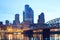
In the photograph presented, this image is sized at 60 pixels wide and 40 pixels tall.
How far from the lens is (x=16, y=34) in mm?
28453

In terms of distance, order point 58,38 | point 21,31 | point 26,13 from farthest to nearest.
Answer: point 26,13, point 21,31, point 58,38

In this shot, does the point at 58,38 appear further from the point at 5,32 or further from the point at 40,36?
the point at 5,32

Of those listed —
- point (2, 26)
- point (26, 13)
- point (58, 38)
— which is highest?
point (26, 13)

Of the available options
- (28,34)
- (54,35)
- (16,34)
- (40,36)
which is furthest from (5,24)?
(54,35)

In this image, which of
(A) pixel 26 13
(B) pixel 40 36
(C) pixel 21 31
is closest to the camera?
(B) pixel 40 36

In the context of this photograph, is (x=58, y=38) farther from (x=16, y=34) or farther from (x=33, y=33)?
(x=16, y=34)

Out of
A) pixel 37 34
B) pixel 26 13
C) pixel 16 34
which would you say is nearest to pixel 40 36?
pixel 37 34

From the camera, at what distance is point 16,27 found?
29.6 metres

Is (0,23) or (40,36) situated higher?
(0,23)

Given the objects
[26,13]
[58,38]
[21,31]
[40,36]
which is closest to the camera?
[58,38]

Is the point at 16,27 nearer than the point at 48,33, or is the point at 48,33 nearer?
the point at 48,33

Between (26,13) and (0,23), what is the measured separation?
6.14m

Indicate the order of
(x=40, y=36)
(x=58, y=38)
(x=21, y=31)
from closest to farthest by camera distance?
(x=58, y=38)
(x=40, y=36)
(x=21, y=31)

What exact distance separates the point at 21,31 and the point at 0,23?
392cm
